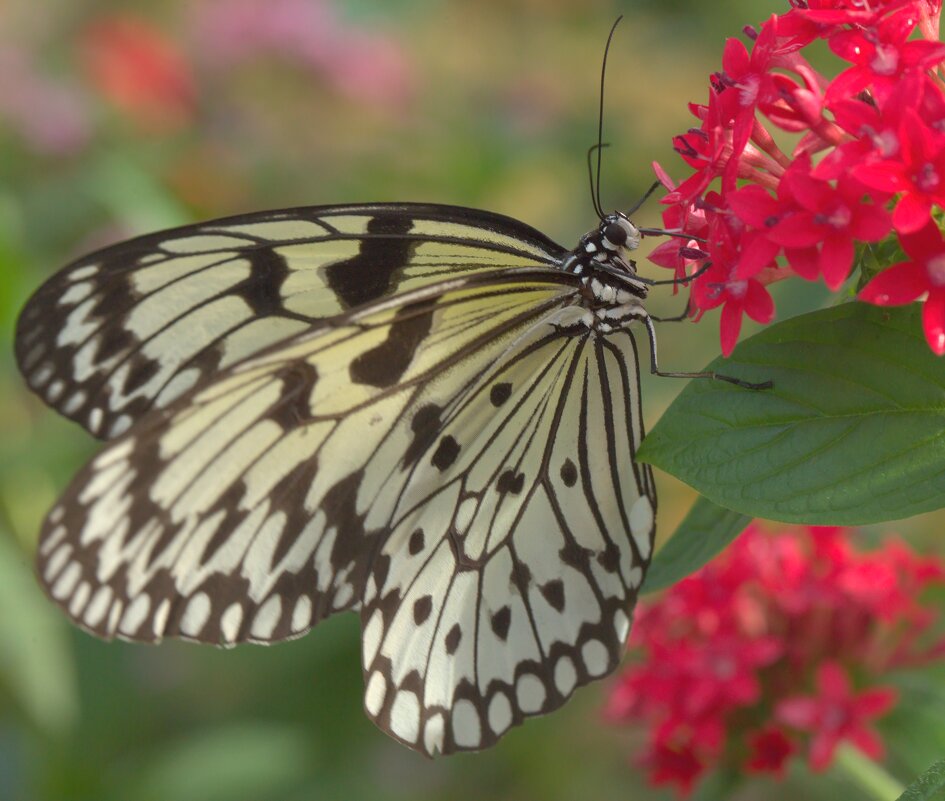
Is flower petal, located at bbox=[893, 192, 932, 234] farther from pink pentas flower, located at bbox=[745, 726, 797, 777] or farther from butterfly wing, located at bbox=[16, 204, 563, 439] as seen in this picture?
pink pentas flower, located at bbox=[745, 726, 797, 777]

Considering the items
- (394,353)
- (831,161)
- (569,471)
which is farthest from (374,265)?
(831,161)

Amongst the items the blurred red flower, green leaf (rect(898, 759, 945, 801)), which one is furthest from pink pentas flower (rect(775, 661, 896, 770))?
the blurred red flower

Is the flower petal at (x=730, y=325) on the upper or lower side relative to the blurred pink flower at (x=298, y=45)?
lower

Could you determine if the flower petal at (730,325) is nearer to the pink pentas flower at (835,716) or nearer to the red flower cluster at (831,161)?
the red flower cluster at (831,161)

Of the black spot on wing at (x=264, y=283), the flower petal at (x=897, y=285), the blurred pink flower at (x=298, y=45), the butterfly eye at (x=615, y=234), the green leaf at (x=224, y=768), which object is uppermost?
the blurred pink flower at (x=298, y=45)

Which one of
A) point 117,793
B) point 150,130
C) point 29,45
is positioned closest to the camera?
point 117,793

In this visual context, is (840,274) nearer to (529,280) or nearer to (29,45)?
(529,280)

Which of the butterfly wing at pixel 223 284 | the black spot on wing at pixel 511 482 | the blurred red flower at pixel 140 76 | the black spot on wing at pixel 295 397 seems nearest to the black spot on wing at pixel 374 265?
the butterfly wing at pixel 223 284

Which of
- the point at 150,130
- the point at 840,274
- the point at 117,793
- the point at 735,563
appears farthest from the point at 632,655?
the point at 150,130
